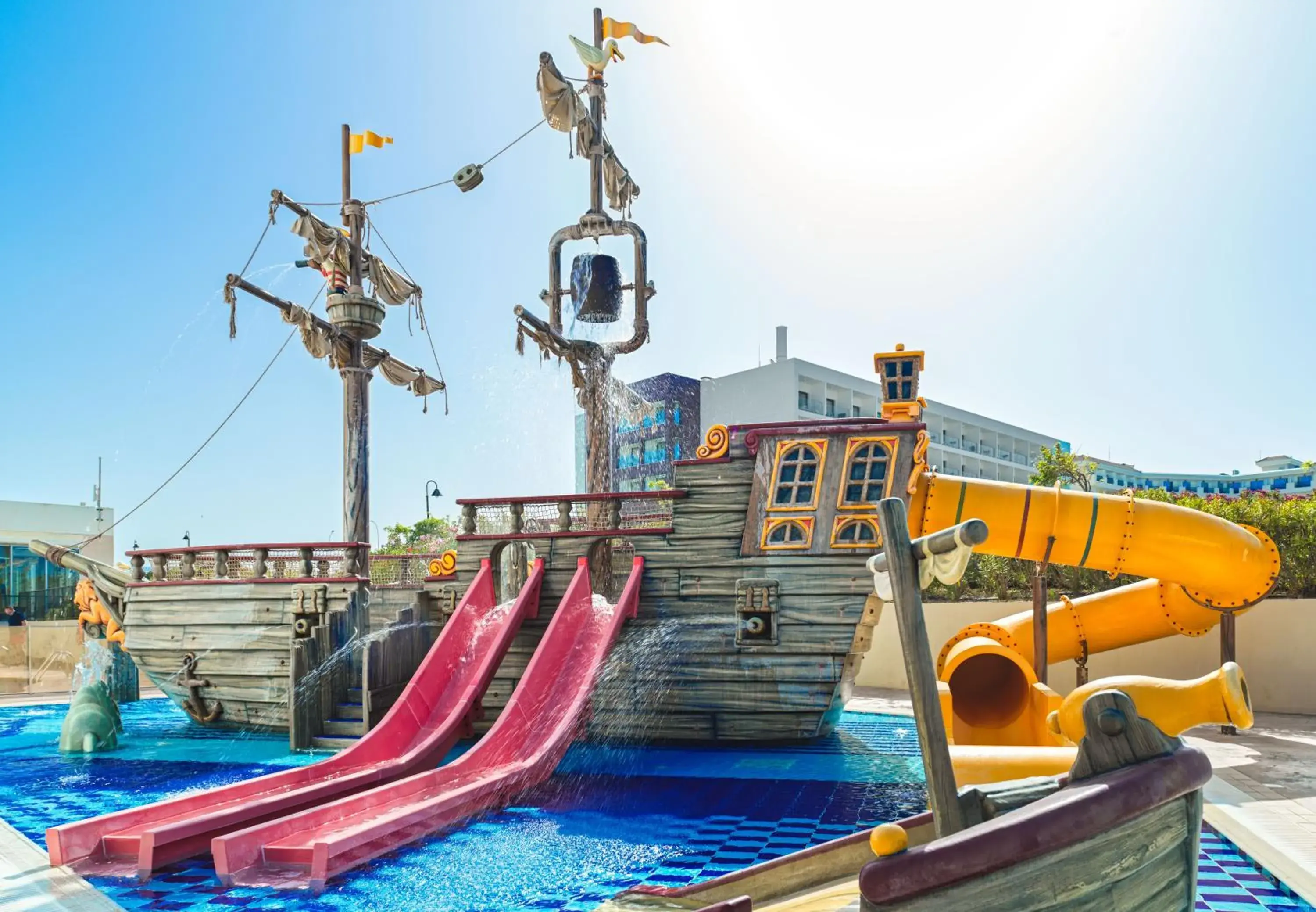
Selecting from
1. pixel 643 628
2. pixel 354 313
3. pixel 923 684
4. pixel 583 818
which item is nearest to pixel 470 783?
pixel 583 818

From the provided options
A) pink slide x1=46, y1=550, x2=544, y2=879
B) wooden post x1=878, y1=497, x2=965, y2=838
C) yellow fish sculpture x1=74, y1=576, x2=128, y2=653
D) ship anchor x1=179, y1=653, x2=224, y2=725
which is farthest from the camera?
yellow fish sculpture x1=74, y1=576, x2=128, y2=653

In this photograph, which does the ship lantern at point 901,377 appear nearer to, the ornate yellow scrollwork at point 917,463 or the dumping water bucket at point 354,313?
the ornate yellow scrollwork at point 917,463

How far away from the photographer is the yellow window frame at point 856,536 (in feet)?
25.3

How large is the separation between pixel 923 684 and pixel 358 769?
5.35 metres

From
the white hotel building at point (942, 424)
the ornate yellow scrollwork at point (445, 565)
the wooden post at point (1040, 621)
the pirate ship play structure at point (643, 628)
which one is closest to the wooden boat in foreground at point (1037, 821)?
the pirate ship play structure at point (643, 628)

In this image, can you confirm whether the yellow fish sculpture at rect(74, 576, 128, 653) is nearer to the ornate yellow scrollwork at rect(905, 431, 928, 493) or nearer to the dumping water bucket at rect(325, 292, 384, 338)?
the dumping water bucket at rect(325, 292, 384, 338)

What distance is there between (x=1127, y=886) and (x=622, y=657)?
5993 millimetres

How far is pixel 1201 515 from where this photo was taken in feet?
24.8

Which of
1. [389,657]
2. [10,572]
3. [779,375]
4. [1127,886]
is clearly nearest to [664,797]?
[389,657]

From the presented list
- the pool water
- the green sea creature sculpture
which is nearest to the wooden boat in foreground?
the pool water

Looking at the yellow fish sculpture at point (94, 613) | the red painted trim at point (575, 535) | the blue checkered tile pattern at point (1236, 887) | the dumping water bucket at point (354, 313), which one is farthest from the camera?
the dumping water bucket at point (354, 313)

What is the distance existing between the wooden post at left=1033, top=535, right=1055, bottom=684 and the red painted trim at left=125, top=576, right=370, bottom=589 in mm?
6723

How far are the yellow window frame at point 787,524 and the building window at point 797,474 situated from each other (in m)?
0.09

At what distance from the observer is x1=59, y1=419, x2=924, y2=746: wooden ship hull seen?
7.82 metres
